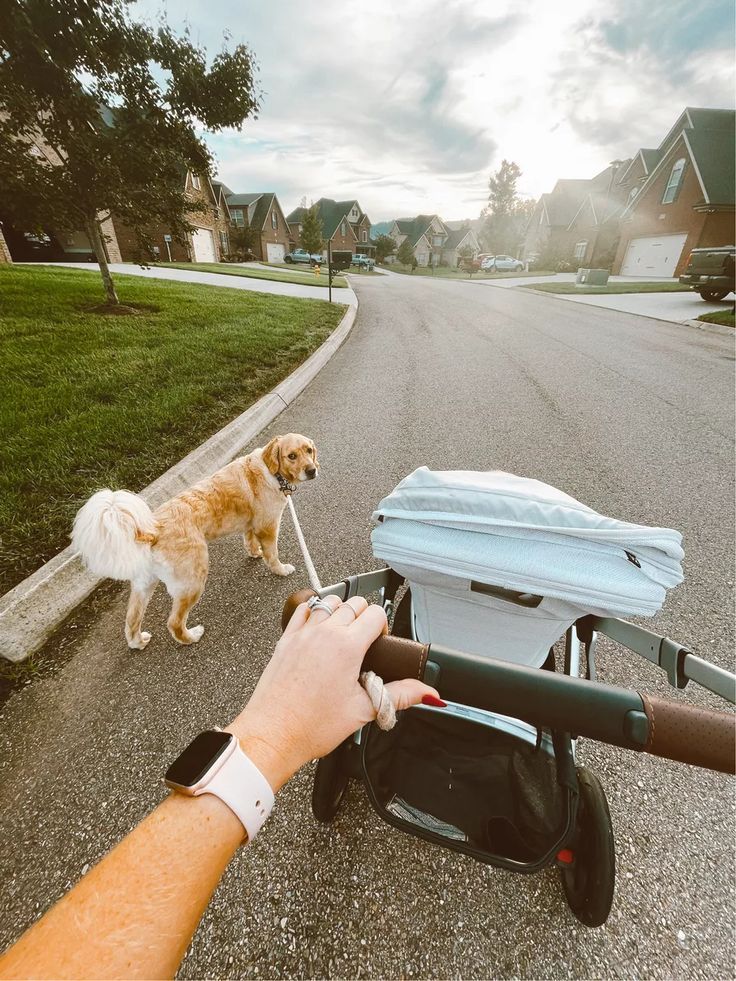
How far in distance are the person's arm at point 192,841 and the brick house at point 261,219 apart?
2282 inches

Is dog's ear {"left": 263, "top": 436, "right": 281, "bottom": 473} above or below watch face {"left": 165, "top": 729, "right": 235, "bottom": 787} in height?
below

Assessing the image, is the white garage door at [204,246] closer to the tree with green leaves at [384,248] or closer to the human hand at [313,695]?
the tree with green leaves at [384,248]

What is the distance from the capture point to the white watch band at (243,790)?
2.78ft

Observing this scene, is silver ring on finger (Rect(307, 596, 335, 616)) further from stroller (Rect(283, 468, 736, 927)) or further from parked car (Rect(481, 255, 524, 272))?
parked car (Rect(481, 255, 524, 272))

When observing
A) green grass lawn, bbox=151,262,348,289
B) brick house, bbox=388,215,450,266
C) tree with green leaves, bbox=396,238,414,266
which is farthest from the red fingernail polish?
brick house, bbox=388,215,450,266

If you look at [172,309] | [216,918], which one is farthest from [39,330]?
[216,918]

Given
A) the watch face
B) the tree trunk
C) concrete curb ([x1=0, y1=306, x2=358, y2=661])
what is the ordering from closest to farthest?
the watch face, concrete curb ([x1=0, y1=306, x2=358, y2=661]), the tree trunk

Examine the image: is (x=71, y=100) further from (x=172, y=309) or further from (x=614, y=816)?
(x=614, y=816)

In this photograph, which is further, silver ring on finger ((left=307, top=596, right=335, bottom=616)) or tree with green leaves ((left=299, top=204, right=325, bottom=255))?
tree with green leaves ((left=299, top=204, right=325, bottom=255))

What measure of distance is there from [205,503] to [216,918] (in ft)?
6.67

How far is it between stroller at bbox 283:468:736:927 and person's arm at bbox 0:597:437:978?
104 mm

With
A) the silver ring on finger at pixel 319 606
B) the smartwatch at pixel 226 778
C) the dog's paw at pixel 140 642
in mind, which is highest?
the silver ring on finger at pixel 319 606

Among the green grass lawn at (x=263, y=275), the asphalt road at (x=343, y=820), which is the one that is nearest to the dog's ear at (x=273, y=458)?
the asphalt road at (x=343, y=820)

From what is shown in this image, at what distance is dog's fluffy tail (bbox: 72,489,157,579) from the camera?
6.89 feet
